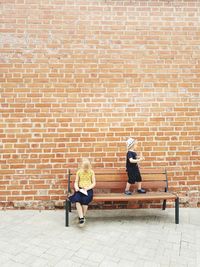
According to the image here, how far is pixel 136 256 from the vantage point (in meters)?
3.47

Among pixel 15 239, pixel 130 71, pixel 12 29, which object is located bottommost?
pixel 15 239

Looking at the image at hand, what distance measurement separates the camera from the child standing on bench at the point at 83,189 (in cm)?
453

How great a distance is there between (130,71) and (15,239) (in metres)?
3.66

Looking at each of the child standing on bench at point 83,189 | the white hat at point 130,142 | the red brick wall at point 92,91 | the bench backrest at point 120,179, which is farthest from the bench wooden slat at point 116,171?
the white hat at point 130,142

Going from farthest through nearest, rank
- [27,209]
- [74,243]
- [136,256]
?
1. [27,209]
2. [74,243]
3. [136,256]

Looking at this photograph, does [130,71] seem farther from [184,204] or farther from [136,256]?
[136,256]

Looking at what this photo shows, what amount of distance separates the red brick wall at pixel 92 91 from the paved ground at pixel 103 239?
699 millimetres

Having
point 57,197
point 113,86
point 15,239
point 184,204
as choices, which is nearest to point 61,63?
point 113,86

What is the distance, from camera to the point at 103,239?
13.1 feet

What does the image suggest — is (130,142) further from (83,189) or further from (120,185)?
(83,189)

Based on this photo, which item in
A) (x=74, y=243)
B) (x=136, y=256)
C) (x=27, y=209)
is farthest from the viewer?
(x=27, y=209)

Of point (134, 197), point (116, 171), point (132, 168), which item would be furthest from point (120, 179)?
point (134, 197)

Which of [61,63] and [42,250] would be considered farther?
[61,63]

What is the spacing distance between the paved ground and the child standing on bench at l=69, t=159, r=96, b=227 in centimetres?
27
